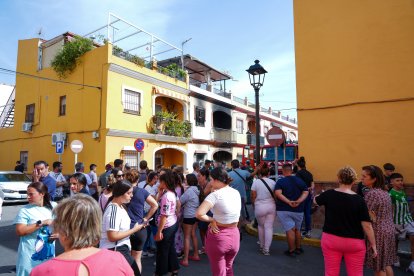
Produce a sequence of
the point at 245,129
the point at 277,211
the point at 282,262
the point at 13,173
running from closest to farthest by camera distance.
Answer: the point at 282,262 → the point at 277,211 → the point at 13,173 → the point at 245,129

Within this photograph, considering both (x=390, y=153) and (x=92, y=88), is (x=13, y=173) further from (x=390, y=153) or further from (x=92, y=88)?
(x=390, y=153)

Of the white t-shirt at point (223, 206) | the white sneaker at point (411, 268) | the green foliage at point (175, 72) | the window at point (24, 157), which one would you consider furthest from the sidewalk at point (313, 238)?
the window at point (24, 157)

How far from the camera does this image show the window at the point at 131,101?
16047mm

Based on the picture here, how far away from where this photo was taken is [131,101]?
16391 mm

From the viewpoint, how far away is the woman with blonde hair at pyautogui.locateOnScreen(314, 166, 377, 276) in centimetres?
326

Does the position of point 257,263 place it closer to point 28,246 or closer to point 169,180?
point 169,180

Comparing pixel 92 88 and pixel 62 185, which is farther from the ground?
pixel 92 88

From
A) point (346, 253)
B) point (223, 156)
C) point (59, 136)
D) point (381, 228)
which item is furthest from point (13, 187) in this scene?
point (223, 156)

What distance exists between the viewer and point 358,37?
302 inches

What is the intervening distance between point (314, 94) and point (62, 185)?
23.4 ft

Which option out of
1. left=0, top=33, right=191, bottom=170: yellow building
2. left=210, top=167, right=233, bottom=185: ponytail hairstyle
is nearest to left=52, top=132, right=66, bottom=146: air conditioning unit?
left=0, top=33, right=191, bottom=170: yellow building

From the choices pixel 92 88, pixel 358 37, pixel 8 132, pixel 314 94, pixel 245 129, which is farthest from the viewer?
pixel 245 129

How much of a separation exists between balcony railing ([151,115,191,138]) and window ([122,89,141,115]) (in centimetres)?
125

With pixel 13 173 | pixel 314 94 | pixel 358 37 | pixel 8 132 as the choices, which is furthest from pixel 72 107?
pixel 358 37
